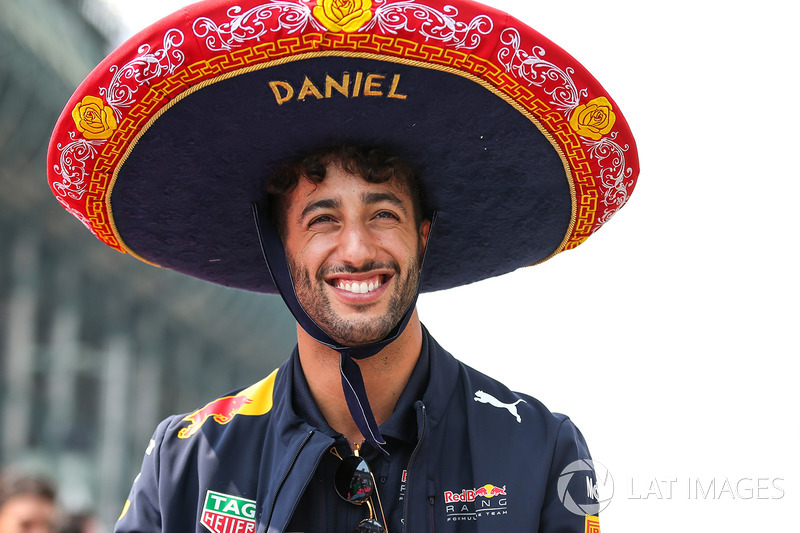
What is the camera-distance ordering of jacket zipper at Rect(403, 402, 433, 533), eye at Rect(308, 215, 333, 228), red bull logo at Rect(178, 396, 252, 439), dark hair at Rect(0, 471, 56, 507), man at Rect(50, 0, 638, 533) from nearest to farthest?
man at Rect(50, 0, 638, 533) → jacket zipper at Rect(403, 402, 433, 533) → eye at Rect(308, 215, 333, 228) → red bull logo at Rect(178, 396, 252, 439) → dark hair at Rect(0, 471, 56, 507)

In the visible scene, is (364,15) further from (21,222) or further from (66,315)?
(66,315)

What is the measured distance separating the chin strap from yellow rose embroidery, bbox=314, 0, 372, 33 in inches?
42.5

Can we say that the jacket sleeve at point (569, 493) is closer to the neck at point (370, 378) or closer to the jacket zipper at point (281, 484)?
the neck at point (370, 378)

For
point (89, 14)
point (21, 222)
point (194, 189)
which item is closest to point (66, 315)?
point (21, 222)

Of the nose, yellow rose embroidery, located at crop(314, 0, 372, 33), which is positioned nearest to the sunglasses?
the nose

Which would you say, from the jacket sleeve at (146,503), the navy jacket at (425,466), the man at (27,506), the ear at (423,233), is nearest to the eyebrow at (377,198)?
the ear at (423,233)

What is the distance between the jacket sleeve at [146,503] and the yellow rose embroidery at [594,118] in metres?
1.93

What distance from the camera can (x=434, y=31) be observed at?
9.34 ft

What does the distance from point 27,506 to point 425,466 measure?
3.40 meters

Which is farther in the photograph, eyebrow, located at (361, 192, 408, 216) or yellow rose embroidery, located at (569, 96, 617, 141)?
eyebrow, located at (361, 192, 408, 216)

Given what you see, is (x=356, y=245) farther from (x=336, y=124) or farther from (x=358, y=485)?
(x=358, y=485)

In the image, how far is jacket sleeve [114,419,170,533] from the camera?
141 inches

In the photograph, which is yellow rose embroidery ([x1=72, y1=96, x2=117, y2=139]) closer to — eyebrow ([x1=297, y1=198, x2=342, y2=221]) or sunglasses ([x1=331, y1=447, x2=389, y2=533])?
eyebrow ([x1=297, y1=198, x2=342, y2=221])

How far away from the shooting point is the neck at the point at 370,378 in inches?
142
